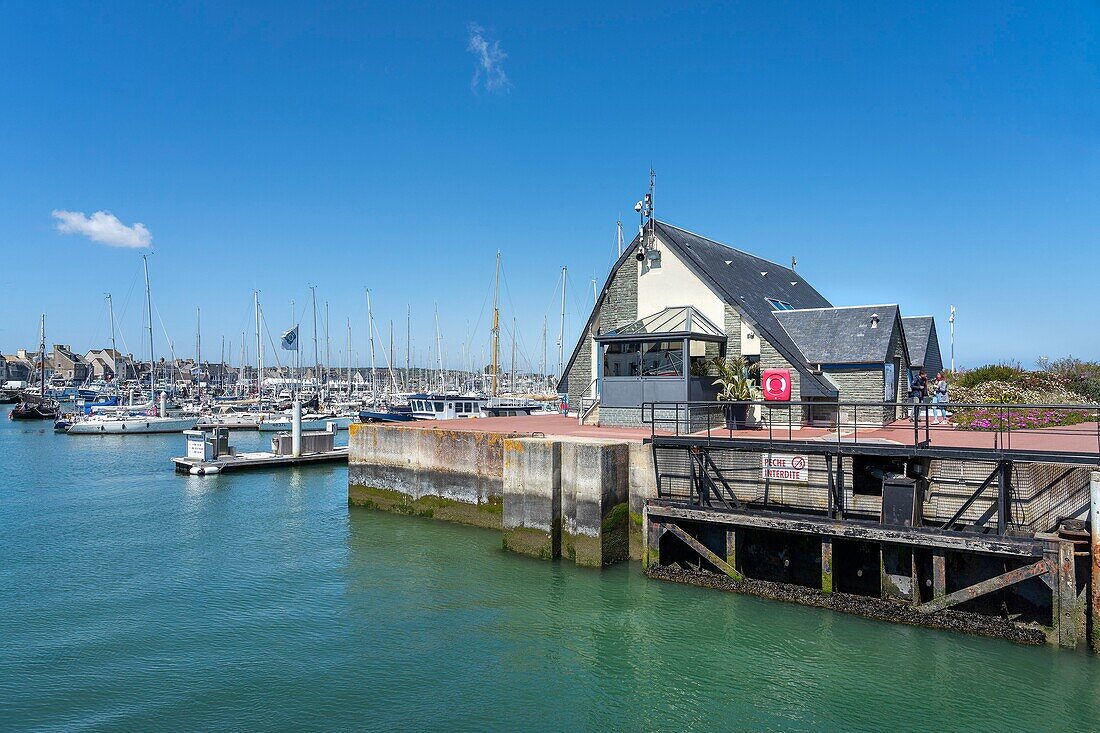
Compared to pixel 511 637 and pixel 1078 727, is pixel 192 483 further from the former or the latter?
pixel 1078 727

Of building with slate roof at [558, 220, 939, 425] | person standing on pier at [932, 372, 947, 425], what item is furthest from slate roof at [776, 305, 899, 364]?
person standing on pier at [932, 372, 947, 425]

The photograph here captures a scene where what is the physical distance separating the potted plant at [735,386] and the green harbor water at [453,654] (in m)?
8.14

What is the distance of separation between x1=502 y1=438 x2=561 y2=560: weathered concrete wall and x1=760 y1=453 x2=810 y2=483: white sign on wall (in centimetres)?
505

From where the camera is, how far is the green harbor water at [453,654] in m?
10.3

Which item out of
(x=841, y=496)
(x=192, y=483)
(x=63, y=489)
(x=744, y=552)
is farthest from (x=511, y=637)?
(x=63, y=489)

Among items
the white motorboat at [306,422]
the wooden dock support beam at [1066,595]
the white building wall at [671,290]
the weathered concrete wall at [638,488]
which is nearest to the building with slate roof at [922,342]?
the white building wall at [671,290]

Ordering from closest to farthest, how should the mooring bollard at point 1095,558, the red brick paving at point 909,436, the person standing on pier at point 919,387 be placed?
the mooring bollard at point 1095,558, the red brick paving at point 909,436, the person standing on pier at point 919,387

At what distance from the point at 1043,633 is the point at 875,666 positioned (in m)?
3.14

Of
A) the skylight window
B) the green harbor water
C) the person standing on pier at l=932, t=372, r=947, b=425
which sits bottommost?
the green harbor water

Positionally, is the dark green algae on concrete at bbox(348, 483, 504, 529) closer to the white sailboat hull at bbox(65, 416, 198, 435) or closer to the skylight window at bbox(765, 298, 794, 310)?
the skylight window at bbox(765, 298, 794, 310)

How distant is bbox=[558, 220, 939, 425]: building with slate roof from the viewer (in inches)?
876

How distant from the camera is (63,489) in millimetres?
31328

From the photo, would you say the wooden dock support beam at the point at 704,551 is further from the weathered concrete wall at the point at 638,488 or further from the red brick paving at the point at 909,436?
the red brick paving at the point at 909,436

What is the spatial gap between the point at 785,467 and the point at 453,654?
8715mm
